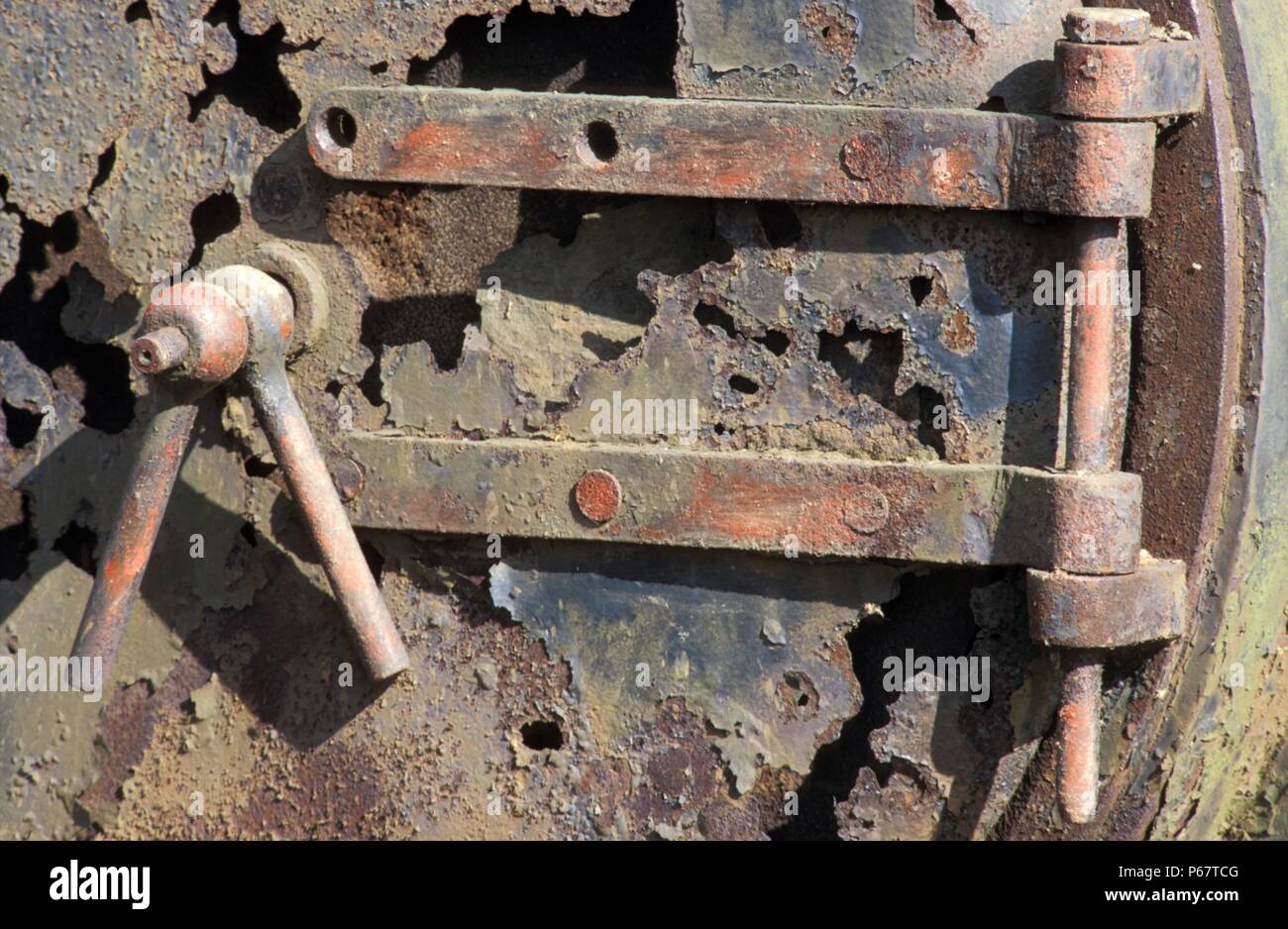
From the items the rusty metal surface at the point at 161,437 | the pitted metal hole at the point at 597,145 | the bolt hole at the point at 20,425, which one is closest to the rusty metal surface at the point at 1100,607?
the pitted metal hole at the point at 597,145

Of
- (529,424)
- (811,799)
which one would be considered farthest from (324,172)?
(811,799)

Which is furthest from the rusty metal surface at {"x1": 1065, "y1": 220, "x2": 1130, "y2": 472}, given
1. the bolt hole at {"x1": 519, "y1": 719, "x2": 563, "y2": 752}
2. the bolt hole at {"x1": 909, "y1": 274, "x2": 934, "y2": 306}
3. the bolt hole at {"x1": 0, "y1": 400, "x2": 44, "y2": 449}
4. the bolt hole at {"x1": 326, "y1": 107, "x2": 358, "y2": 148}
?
the bolt hole at {"x1": 0, "y1": 400, "x2": 44, "y2": 449}

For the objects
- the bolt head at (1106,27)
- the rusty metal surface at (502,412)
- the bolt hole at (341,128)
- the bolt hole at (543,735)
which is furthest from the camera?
the bolt hole at (543,735)

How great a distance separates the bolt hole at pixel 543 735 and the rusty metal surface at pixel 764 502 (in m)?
0.25

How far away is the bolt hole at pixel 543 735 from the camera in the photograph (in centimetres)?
174

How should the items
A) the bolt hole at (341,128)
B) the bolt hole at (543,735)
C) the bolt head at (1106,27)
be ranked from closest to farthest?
the bolt head at (1106,27)
the bolt hole at (341,128)
the bolt hole at (543,735)

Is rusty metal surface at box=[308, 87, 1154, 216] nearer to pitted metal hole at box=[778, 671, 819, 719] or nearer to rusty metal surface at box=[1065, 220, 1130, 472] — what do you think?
rusty metal surface at box=[1065, 220, 1130, 472]

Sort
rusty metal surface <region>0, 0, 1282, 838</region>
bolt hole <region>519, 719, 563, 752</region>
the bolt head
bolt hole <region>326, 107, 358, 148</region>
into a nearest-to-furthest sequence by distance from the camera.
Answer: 1. the bolt head
2. rusty metal surface <region>0, 0, 1282, 838</region>
3. bolt hole <region>326, 107, 358, 148</region>
4. bolt hole <region>519, 719, 563, 752</region>

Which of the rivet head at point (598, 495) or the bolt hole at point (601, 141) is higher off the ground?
the bolt hole at point (601, 141)

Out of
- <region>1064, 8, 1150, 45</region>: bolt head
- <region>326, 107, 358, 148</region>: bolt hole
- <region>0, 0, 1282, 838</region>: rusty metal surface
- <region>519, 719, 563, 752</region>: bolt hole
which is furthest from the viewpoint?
<region>519, 719, 563, 752</region>: bolt hole

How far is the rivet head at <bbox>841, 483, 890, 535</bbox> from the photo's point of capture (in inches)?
60.4

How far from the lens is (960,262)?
5.01 ft

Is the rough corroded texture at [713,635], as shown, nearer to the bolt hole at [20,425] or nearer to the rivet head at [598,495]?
the rivet head at [598,495]

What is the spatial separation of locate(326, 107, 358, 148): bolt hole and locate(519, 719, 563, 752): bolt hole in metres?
0.67
